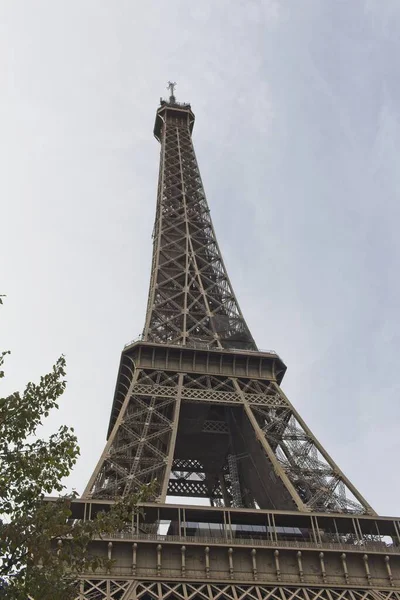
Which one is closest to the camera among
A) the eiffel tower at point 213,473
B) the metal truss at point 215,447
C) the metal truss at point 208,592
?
the metal truss at point 208,592

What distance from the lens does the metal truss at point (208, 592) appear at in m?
22.9

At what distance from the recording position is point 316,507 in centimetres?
2939

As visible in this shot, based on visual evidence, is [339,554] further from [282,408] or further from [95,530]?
[95,530]

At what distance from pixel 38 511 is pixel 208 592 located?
13.8 meters

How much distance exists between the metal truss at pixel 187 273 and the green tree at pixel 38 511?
88.6 ft

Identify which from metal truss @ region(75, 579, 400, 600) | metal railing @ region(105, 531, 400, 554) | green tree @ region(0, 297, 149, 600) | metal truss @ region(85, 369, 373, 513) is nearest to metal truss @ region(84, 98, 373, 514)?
metal truss @ region(85, 369, 373, 513)

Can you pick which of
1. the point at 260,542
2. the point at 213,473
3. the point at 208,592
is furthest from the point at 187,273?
the point at 208,592

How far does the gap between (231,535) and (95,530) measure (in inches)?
583

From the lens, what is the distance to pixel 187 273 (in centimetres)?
4791

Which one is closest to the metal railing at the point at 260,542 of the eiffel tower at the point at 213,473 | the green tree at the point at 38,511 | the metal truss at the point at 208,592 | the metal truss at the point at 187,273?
the eiffel tower at the point at 213,473

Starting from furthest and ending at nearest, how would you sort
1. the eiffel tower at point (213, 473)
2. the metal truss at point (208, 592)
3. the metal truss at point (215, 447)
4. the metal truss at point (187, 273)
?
the metal truss at point (187, 273)
the metal truss at point (215, 447)
the eiffel tower at point (213, 473)
the metal truss at point (208, 592)

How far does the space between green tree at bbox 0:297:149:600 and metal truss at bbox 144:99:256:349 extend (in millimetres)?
26993

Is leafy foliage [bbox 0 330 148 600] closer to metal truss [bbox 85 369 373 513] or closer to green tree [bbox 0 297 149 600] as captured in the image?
green tree [bbox 0 297 149 600]

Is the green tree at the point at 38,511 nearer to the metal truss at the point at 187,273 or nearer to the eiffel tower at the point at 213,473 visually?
the eiffel tower at the point at 213,473
